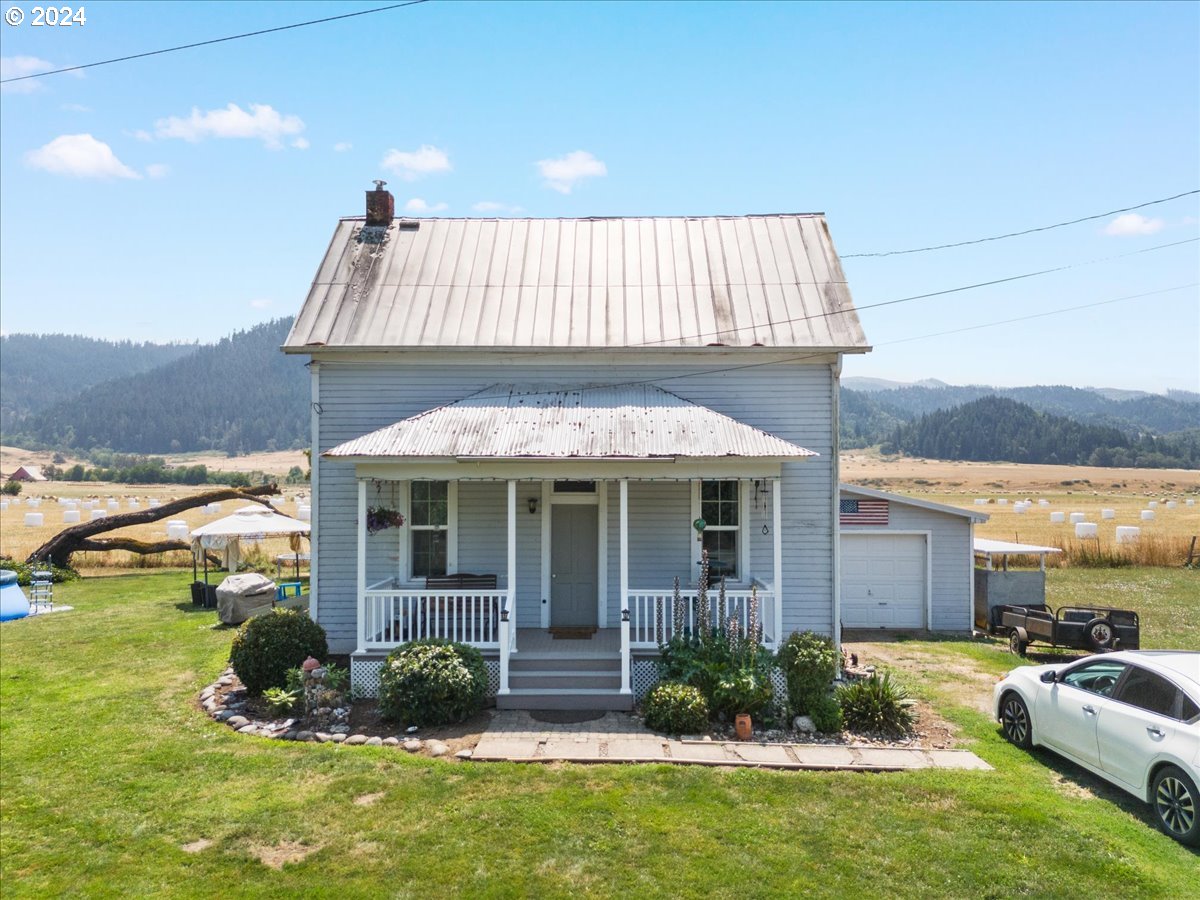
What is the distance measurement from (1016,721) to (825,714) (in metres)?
2.30

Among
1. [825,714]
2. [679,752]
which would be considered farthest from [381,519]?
[825,714]

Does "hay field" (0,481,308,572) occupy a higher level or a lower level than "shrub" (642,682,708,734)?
higher

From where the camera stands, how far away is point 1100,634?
1504cm

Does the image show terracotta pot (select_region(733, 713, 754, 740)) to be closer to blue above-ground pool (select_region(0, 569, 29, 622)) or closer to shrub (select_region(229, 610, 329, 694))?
shrub (select_region(229, 610, 329, 694))

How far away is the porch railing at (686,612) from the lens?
38.6 feet

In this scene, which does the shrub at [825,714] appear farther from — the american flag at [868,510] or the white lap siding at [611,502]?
the american flag at [868,510]

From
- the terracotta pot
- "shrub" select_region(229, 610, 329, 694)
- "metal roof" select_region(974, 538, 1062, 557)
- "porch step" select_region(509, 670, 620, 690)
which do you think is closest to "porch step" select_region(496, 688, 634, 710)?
"porch step" select_region(509, 670, 620, 690)

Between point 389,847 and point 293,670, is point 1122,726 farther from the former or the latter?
point 293,670

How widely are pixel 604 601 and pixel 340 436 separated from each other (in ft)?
17.3

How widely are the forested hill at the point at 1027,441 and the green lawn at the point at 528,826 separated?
124668mm

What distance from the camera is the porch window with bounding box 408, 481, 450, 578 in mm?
13469

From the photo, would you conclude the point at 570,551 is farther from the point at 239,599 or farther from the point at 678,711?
the point at 239,599

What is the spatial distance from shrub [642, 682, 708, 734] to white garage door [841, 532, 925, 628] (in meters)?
9.59

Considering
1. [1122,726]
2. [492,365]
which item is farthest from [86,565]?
[1122,726]
